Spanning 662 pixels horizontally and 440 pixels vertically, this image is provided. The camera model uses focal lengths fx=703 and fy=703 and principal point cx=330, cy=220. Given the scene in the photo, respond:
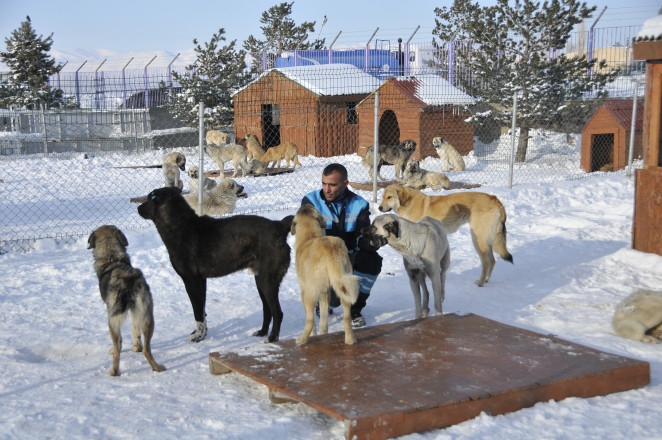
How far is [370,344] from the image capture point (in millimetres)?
4934

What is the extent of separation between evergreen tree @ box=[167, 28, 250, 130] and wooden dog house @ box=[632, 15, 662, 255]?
1870cm

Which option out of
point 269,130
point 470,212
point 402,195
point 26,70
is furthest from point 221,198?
point 26,70

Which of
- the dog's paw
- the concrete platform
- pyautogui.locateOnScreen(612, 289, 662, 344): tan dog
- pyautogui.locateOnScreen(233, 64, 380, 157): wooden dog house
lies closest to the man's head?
the concrete platform

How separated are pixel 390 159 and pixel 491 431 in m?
13.2

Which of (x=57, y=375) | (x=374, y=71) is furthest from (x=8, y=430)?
(x=374, y=71)

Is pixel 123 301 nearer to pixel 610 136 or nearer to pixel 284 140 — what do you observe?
pixel 610 136

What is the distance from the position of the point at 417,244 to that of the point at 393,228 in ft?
0.94

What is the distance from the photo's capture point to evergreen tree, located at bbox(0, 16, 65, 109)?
26359mm

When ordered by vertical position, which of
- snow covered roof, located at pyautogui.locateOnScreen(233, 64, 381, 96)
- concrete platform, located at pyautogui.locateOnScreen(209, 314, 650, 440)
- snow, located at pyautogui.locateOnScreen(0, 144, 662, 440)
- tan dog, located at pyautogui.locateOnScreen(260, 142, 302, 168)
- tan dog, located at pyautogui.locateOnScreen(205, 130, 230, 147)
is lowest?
snow, located at pyautogui.locateOnScreen(0, 144, 662, 440)

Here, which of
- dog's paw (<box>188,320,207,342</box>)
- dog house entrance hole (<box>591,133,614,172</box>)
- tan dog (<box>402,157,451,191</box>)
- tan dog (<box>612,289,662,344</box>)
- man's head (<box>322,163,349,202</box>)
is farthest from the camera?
dog house entrance hole (<box>591,133,614,172</box>)

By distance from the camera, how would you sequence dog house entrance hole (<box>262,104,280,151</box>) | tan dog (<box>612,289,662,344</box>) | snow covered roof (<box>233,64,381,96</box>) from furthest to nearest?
dog house entrance hole (<box>262,104,280,151</box>) → snow covered roof (<box>233,64,381,96</box>) → tan dog (<box>612,289,662,344</box>)

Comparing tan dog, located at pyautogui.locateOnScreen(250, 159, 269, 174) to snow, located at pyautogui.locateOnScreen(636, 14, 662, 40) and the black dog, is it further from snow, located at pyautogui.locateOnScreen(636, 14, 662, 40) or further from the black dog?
the black dog

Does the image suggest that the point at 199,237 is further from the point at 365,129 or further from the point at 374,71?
the point at 374,71

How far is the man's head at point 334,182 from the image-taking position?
19.6ft
